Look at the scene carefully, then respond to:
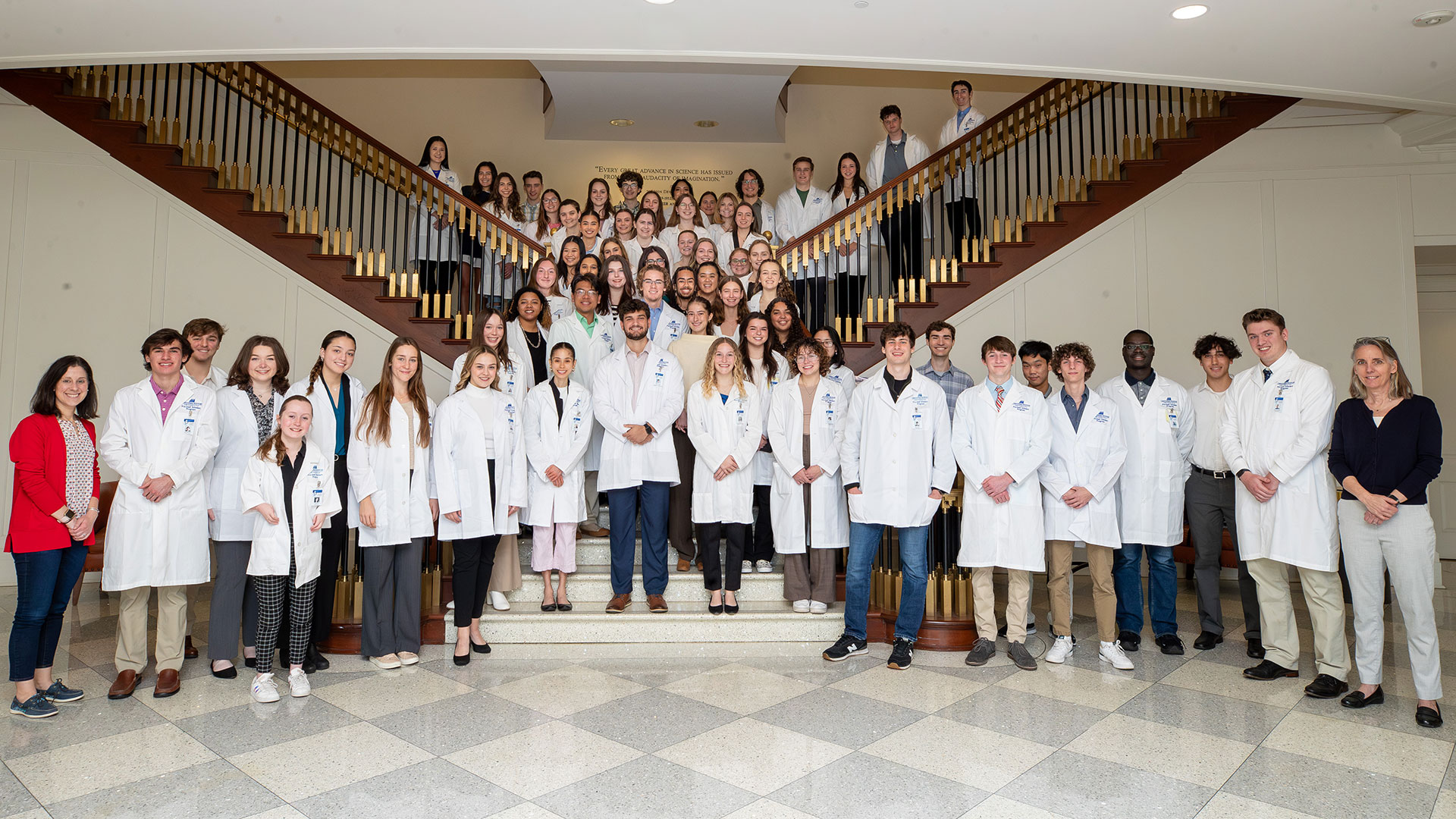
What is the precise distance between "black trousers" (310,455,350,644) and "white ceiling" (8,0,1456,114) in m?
Answer: 2.44

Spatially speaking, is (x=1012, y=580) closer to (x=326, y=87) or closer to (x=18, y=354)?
(x=18, y=354)

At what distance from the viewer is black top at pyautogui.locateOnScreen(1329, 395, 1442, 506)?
336 cm

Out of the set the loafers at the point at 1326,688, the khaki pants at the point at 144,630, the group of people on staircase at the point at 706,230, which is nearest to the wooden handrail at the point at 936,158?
the group of people on staircase at the point at 706,230

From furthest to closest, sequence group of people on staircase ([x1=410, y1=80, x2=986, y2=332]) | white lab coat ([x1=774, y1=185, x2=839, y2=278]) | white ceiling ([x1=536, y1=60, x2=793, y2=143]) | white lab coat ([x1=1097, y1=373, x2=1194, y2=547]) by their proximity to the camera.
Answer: white ceiling ([x1=536, y1=60, x2=793, y2=143]) < white lab coat ([x1=774, y1=185, x2=839, y2=278]) < group of people on staircase ([x1=410, y1=80, x2=986, y2=332]) < white lab coat ([x1=1097, y1=373, x2=1194, y2=547])

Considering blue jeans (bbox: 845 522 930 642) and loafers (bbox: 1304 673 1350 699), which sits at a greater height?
blue jeans (bbox: 845 522 930 642)

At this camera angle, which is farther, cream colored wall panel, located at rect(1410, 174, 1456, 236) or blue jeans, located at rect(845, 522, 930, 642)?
cream colored wall panel, located at rect(1410, 174, 1456, 236)

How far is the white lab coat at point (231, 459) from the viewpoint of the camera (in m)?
3.92

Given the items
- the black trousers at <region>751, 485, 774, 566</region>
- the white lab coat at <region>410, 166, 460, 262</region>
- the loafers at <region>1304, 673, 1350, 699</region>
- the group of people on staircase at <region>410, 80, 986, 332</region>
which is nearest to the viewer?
the loafers at <region>1304, 673, 1350, 699</region>

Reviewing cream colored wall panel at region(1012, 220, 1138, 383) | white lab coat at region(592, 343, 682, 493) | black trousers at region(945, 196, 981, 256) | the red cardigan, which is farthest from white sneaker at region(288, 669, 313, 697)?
cream colored wall panel at region(1012, 220, 1138, 383)

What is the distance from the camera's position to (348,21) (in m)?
4.50

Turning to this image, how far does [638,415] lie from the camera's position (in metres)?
4.69

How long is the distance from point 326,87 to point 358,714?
8310 millimetres

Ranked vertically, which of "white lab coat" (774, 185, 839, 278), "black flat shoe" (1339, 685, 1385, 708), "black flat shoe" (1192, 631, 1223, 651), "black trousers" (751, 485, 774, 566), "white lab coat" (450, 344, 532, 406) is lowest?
"black flat shoe" (1339, 685, 1385, 708)

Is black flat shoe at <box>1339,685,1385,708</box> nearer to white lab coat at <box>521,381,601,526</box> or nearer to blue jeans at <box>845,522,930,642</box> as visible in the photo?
blue jeans at <box>845,522,930,642</box>
